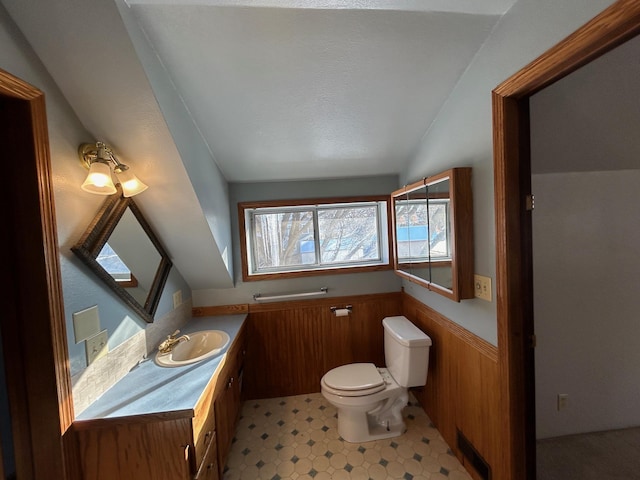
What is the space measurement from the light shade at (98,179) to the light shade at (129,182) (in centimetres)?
14

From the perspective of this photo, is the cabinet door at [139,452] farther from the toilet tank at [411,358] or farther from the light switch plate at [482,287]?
the light switch plate at [482,287]

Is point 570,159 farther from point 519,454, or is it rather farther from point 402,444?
point 402,444

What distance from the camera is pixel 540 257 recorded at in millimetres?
1565

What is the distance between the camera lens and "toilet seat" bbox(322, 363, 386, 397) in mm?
1689

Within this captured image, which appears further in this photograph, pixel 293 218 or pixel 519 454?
pixel 293 218

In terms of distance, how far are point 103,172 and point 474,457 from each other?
2354mm

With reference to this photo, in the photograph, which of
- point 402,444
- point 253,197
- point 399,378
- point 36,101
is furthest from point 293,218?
point 402,444

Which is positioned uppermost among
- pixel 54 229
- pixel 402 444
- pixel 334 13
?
pixel 334 13

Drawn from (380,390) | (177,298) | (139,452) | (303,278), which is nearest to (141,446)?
(139,452)

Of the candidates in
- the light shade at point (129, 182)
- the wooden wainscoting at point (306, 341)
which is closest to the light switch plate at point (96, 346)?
the light shade at point (129, 182)

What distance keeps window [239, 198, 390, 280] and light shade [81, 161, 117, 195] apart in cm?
129

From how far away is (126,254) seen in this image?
1.39 m

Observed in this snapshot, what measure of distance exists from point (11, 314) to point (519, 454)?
2167 millimetres

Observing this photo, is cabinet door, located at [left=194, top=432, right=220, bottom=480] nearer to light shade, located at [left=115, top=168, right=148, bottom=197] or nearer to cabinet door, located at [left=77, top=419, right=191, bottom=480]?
cabinet door, located at [left=77, top=419, right=191, bottom=480]
